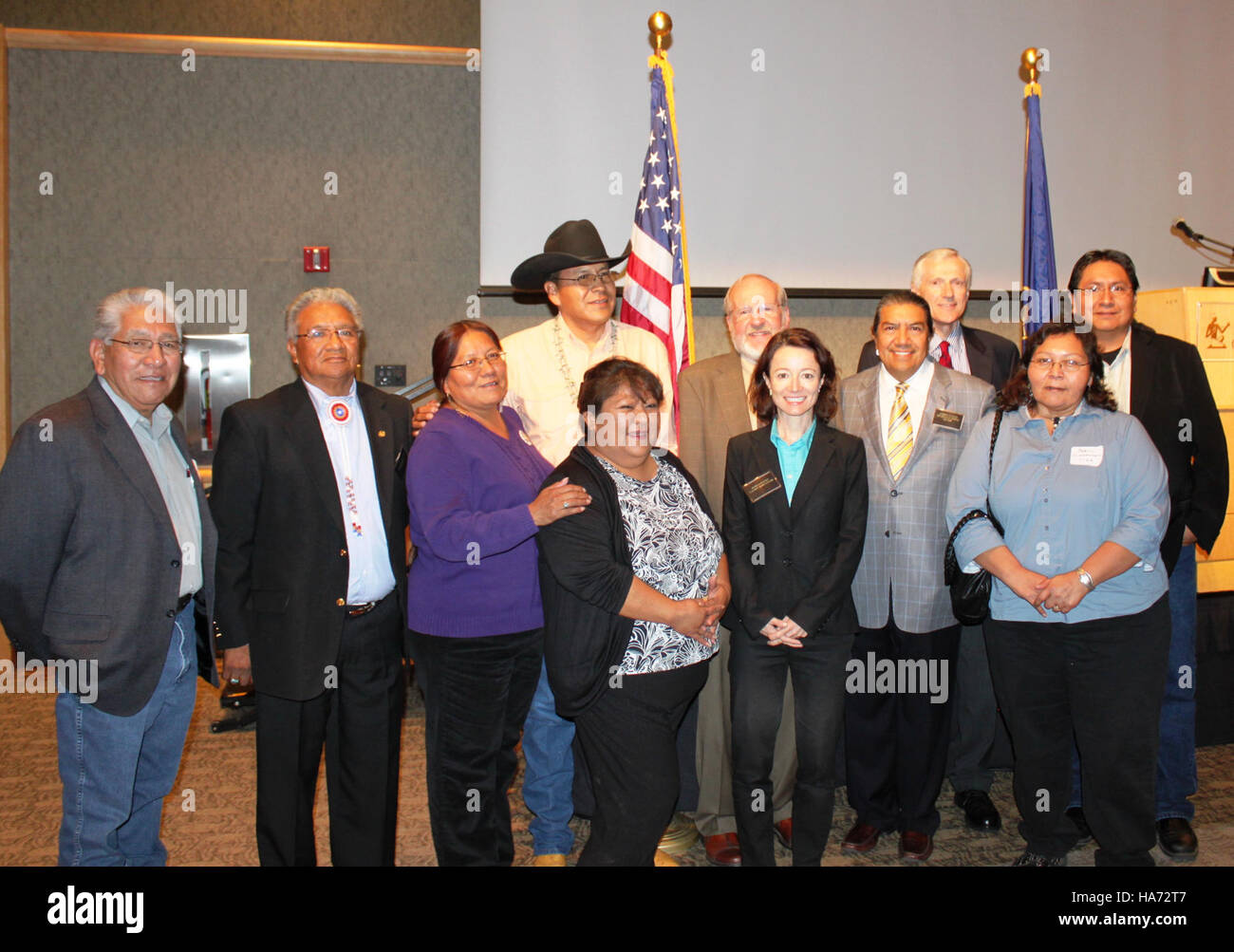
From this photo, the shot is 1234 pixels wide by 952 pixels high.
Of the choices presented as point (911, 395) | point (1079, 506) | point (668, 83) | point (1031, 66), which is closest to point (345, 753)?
point (911, 395)

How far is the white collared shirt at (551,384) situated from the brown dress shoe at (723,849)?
139 cm

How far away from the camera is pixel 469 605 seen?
2.53 m

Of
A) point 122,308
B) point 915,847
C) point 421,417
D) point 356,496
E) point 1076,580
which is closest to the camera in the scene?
point 122,308

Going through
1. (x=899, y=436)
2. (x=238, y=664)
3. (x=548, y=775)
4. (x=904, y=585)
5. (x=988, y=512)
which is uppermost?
(x=899, y=436)

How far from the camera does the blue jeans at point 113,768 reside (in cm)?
210

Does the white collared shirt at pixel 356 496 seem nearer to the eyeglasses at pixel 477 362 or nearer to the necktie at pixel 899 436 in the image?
the eyeglasses at pixel 477 362

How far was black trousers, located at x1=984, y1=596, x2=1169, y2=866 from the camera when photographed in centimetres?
268

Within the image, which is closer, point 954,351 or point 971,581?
point 971,581

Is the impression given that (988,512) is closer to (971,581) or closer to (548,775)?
(971,581)

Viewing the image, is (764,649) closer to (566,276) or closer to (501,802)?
(501,802)

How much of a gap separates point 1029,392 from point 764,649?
116 cm

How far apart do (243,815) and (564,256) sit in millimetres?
2457

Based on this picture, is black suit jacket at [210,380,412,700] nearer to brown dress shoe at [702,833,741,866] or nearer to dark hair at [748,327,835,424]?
dark hair at [748,327,835,424]

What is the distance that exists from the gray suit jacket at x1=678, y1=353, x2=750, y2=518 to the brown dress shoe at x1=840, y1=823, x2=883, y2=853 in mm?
1206
